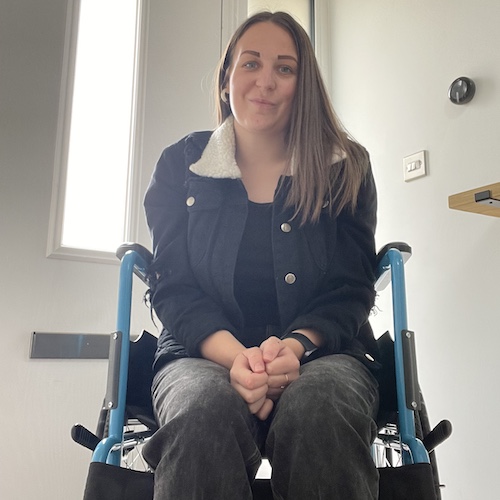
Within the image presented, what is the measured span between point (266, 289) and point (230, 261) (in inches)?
2.9

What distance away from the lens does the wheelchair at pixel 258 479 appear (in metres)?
0.57

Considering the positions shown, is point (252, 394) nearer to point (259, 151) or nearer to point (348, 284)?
point (348, 284)

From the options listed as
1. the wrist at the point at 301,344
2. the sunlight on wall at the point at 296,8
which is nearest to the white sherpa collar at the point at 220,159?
the wrist at the point at 301,344

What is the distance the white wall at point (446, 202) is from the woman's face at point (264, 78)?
28.1 inches

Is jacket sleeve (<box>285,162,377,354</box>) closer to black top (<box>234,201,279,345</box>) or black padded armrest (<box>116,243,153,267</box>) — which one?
black top (<box>234,201,279,345</box>)

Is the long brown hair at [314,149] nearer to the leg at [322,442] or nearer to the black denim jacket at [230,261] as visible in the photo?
the black denim jacket at [230,261]

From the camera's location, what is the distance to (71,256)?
4.14 feet

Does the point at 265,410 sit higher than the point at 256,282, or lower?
lower

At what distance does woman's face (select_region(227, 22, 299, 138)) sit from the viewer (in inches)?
34.4

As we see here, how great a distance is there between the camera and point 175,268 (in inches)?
31.2

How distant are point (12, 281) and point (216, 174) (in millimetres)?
629

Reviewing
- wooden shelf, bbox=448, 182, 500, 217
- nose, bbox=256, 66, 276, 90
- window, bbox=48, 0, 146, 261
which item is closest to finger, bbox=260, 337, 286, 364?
nose, bbox=256, 66, 276, 90

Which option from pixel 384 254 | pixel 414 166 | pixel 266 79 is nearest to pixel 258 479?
pixel 384 254

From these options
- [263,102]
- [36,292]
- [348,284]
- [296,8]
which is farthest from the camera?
[296,8]
